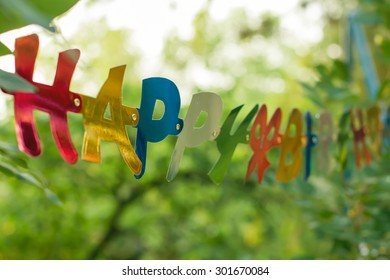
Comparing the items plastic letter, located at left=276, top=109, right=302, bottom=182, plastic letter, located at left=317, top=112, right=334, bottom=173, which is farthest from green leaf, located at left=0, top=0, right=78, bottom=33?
plastic letter, located at left=317, top=112, right=334, bottom=173

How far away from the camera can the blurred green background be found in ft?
4.26

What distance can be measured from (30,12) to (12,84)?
8cm

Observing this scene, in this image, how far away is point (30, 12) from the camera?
0.32 m

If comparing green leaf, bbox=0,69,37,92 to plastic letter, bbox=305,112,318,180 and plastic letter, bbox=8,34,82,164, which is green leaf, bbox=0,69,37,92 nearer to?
plastic letter, bbox=8,34,82,164

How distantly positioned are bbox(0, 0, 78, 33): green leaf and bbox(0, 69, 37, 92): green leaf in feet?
0.12

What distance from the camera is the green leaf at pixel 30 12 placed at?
0.31 metres

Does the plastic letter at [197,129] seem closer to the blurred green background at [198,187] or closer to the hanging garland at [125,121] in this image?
the hanging garland at [125,121]

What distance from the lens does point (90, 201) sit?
2.74m

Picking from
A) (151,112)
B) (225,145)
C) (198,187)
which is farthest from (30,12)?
(198,187)

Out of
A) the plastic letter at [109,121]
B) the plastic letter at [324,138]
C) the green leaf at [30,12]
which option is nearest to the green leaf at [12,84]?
the green leaf at [30,12]

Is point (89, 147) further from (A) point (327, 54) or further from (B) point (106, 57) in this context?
(A) point (327, 54)

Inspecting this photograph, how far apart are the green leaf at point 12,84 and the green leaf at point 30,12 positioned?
0.12 ft

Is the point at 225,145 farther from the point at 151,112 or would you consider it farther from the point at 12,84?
the point at 12,84
